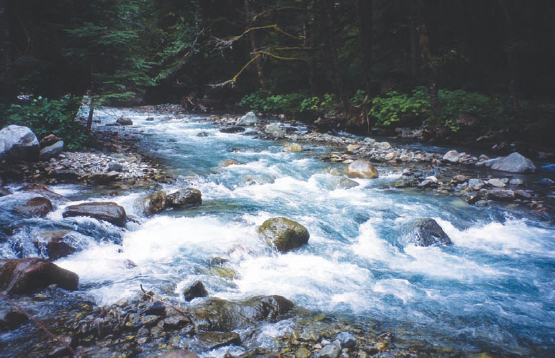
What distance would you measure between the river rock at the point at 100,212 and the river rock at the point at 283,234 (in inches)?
93.8

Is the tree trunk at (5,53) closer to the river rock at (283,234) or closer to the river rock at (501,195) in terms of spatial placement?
the river rock at (283,234)

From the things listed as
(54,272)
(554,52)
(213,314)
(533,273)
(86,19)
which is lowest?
(533,273)

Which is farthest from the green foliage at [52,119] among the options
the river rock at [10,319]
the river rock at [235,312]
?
the river rock at [235,312]

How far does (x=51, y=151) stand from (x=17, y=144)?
2.46 ft

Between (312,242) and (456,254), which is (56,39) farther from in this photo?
(456,254)

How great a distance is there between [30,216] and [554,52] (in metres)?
16.6

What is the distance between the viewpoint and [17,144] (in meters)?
7.54

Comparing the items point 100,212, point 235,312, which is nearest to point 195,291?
point 235,312

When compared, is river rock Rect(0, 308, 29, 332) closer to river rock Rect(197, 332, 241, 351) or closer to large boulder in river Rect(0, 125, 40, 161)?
river rock Rect(197, 332, 241, 351)

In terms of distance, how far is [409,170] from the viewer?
9.10m

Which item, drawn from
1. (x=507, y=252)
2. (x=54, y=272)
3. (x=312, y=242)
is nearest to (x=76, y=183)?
(x=54, y=272)

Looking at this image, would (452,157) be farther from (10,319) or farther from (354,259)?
(10,319)

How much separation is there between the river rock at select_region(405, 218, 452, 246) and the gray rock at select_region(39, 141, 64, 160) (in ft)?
27.7

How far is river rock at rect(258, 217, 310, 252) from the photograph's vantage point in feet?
17.1
